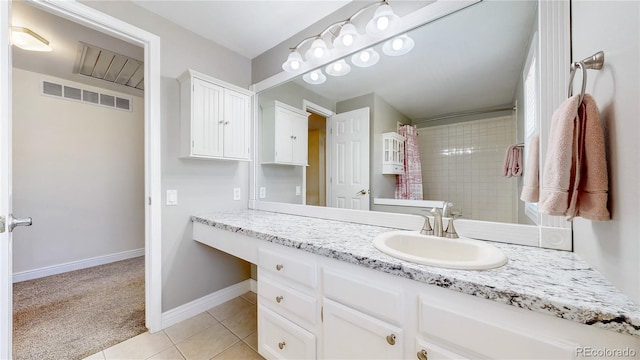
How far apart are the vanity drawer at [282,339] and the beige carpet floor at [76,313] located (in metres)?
1.06

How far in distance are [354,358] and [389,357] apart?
0.18 meters

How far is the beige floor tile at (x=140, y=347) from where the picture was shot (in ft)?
4.85

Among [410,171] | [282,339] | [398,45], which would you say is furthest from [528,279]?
[398,45]

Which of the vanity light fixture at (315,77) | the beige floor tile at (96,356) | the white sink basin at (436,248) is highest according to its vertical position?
the vanity light fixture at (315,77)

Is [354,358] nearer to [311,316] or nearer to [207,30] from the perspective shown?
[311,316]

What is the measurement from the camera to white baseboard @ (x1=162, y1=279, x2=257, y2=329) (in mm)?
1813

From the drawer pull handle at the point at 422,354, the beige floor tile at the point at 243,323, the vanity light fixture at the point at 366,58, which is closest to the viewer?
the drawer pull handle at the point at 422,354

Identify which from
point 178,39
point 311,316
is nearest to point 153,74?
point 178,39

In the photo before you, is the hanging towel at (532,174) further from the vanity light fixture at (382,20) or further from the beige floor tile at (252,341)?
the beige floor tile at (252,341)

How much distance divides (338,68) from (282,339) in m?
1.82

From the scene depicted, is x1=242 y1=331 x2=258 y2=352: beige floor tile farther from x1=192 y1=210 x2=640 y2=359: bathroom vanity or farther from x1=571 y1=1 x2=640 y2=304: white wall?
x1=571 y1=1 x2=640 y2=304: white wall

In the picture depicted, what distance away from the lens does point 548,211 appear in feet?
2.49

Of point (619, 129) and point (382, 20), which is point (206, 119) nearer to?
point (382, 20)

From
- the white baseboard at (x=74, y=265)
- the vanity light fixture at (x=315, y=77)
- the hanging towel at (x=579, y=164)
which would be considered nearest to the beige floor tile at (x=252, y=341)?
the hanging towel at (x=579, y=164)
